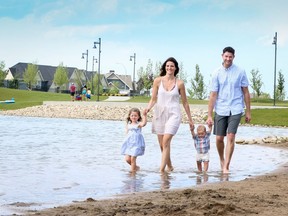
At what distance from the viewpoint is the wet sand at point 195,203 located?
6.57m

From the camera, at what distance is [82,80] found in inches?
5197

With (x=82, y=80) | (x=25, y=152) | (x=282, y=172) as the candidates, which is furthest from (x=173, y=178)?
(x=82, y=80)

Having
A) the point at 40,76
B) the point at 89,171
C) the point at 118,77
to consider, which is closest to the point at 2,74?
the point at 40,76

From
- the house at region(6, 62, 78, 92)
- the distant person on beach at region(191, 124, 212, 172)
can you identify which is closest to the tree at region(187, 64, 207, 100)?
the house at region(6, 62, 78, 92)

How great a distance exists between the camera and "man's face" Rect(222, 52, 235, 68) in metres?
11.1

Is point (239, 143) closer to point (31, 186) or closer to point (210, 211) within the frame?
point (31, 186)

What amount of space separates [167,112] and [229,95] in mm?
Result: 1089

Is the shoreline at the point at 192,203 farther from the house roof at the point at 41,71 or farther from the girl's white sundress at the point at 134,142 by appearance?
the house roof at the point at 41,71

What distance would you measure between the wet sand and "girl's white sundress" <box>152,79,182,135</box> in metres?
2.36

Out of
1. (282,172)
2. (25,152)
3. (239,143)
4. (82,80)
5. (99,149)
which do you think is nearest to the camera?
(282,172)

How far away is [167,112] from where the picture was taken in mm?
11320

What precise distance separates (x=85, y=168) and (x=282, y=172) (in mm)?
3579

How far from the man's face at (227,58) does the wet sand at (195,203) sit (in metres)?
2.69

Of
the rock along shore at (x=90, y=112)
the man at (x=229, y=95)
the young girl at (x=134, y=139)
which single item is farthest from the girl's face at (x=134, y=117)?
the rock along shore at (x=90, y=112)
